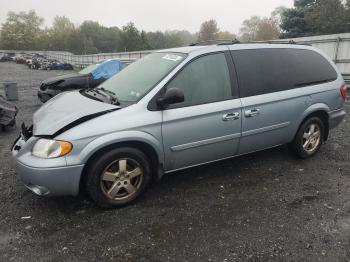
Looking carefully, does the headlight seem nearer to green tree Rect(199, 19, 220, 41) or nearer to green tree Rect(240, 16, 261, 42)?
green tree Rect(199, 19, 220, 41)

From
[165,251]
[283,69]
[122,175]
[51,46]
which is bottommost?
[165,251]

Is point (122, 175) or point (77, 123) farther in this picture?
point (122, 175)

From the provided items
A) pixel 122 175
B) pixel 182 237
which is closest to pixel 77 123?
pixel 122 175

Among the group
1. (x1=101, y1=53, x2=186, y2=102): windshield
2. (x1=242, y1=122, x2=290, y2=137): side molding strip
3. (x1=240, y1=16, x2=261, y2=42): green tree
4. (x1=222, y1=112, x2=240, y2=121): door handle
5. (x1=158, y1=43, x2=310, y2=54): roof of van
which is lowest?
(x1=242, y1=122, x2=290, y2=137): side molding strip

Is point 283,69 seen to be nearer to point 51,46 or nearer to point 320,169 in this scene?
point 320,169

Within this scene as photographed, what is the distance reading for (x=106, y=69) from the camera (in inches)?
428

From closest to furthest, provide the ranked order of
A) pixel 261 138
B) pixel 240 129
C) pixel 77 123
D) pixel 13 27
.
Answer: pixel 77 123, pixel 240 129, pixel 261 138, pixel 13 27

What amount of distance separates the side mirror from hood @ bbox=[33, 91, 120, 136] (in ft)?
1.60

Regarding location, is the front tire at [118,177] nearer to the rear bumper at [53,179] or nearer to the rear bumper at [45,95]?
the rear bumper at [53,179]

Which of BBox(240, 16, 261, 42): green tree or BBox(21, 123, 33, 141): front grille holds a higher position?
BBox(240, 16, 261, 42): green tree

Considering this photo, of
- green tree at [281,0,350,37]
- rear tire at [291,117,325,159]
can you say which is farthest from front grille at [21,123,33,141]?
green tree at [281,0,350,37]

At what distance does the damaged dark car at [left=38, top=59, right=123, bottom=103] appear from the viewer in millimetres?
9375

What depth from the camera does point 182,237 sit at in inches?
121

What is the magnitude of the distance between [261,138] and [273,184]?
0.64 meters
